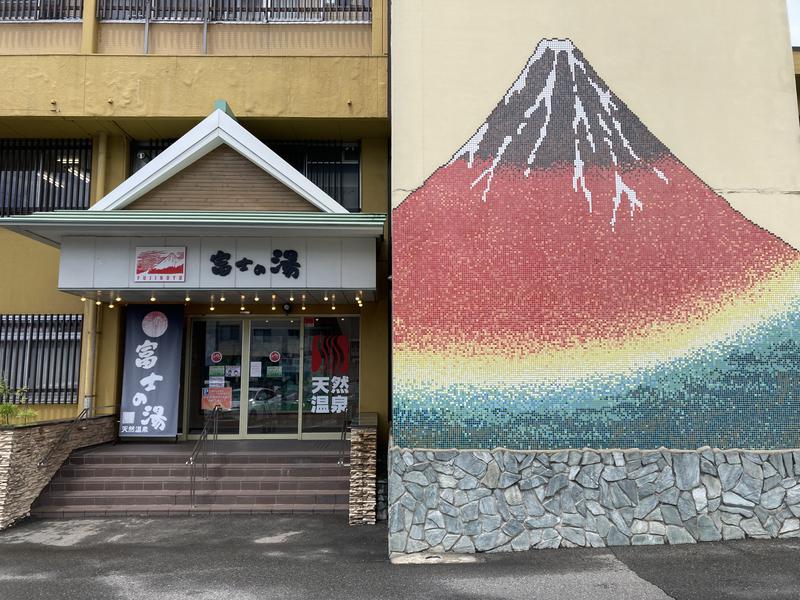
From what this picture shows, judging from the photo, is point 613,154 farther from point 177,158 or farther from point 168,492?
point 168,492

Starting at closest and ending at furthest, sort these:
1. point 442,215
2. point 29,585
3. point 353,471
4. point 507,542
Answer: point 29,585, point 507,542, point 442,215, point 353,471

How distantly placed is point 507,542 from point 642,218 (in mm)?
4038

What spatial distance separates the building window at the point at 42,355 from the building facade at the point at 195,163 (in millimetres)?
25

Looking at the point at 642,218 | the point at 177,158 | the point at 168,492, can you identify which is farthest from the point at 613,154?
the point at 168,492

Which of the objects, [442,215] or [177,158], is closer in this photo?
[442,215]

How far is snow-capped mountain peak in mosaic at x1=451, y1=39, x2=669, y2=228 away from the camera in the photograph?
6.59 meters

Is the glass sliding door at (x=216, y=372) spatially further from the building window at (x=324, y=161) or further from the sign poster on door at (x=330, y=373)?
the building window at (x=324, y=161)

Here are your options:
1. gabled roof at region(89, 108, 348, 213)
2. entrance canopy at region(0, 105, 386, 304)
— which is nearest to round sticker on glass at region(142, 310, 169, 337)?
entrance canopy at region(0, 105, 386, 304)

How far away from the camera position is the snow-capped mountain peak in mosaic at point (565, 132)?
6590 mm

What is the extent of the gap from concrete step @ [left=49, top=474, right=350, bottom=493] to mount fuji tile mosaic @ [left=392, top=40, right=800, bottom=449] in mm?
2814

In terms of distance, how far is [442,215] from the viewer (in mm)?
6492

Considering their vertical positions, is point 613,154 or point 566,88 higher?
point 566,88

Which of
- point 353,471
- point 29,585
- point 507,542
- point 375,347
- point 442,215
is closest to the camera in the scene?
point 29,585

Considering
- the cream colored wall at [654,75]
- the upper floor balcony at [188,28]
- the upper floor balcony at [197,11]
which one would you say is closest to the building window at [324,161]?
the upper floor balcony at [188,28]
